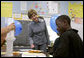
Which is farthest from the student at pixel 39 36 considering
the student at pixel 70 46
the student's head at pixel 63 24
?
the student at pixel 70 46

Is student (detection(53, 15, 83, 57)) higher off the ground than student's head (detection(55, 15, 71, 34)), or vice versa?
student's head (detection(55, 15, 71, 34))

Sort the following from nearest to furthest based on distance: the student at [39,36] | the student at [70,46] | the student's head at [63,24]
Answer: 1. the student at [70,46]
2. the student's head at [63,24]
3. the student at [39,36]

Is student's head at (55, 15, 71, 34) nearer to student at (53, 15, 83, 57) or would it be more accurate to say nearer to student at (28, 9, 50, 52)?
student at (53, 15, 83, 57)

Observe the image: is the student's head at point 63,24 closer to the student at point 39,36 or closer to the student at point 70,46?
the student at point 70,46

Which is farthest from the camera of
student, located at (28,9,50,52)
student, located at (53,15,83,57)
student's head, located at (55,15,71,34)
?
student, located at (28,9,50,52)

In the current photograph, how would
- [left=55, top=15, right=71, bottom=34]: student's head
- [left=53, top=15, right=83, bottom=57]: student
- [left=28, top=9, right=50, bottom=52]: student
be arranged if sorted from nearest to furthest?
[left=53, top=15, right=83, bottom=57]: student → [left=55, top=15, right=71, bottom=34]: student's head → [left=28, top=9, right=50, bottom=52]: student

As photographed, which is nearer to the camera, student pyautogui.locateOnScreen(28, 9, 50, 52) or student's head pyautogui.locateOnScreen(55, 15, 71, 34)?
student's head pyautogui.locateOnScreen(55, 15, 71, 34)

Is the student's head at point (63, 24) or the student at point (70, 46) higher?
the student's head at point (63, 24)

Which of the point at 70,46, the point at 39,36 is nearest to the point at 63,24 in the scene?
the point at 70,46

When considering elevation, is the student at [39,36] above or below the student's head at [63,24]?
below

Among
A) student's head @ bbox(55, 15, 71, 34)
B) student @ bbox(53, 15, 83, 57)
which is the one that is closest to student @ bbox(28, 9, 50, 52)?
student's head @ bbox(55, 15, 71, 34)

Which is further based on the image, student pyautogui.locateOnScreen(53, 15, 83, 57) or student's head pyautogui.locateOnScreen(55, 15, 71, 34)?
student's head pyautogui.locateOnScreen(55, 15, 71, 34)

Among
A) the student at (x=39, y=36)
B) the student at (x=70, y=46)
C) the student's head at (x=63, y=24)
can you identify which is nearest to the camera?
the student at (x=70, y=46)

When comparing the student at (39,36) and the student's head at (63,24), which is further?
the student at (39,36)
